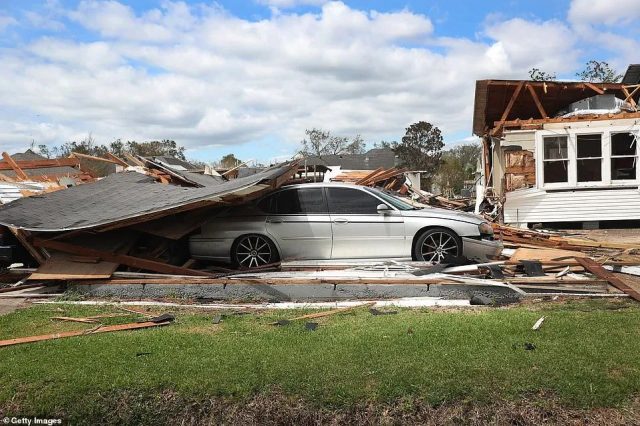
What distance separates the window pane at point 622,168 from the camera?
14992 mm

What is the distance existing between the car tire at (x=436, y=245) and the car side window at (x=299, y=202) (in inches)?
67.2

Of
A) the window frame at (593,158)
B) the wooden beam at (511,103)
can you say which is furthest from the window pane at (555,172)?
the wooden beam at (511,103)

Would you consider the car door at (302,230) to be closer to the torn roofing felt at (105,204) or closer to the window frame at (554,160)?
the torn roofing felt at (105,204)

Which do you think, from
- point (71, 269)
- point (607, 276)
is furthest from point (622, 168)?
point (71, 269)

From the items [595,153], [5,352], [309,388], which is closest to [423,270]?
[309,388]

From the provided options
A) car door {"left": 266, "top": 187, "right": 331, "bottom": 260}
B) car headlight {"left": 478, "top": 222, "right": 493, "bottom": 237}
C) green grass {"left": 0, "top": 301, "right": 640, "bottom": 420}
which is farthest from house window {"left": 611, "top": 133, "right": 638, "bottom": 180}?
green grass {"left": 0, "top": 301, "right": 640, "bottom": 420}

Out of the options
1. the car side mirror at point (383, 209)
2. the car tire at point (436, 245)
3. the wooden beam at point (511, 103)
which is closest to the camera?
the car tire at point (436, 245)

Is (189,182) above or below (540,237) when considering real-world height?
above

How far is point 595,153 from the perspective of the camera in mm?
15195

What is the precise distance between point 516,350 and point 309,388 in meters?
1.90

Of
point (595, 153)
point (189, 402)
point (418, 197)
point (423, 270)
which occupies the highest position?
point (595, 153)

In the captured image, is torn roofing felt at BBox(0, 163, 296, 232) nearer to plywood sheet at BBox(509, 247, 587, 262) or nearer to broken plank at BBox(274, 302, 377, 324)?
broken plank at BBox(274, 302, 377, 324)

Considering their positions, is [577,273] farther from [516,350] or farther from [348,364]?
[348,364]

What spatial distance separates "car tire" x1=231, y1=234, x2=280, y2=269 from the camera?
8938 millimetres
